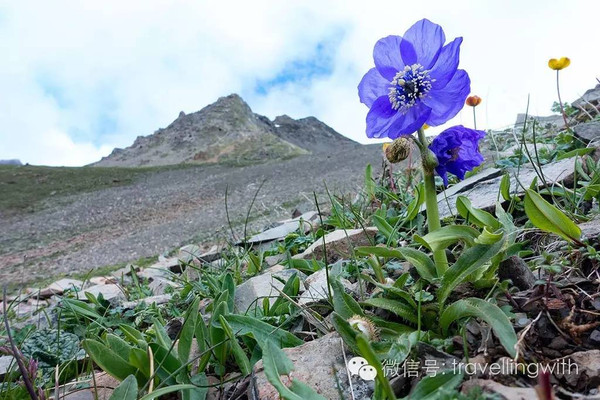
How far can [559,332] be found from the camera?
46.6 inches

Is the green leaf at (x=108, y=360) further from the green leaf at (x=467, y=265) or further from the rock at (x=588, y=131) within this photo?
Answer: the rock at (x=588, y=131)

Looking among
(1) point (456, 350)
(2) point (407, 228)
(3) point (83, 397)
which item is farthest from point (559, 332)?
(3) point (83, 397)

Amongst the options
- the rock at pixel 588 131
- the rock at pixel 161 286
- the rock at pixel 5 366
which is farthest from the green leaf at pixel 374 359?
the rock at pixel 588 131

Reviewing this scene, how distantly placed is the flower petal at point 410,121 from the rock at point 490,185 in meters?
0.77

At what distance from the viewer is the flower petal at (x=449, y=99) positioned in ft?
4.29

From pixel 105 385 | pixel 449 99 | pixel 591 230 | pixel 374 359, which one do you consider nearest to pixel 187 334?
pixel 105 385

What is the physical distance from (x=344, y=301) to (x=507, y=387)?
1.80ft

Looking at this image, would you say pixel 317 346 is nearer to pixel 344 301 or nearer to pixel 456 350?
pixel 344 301

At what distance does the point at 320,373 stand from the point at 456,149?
0.76m

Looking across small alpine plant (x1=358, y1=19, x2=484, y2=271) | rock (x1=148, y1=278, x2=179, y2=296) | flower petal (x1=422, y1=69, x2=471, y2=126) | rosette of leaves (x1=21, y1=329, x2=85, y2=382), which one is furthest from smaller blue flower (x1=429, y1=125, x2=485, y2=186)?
rock (x1=148, y1=278, x2=179, y2=296)

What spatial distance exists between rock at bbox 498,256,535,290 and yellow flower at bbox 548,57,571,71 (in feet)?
7.74

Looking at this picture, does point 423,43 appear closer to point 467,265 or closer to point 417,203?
point 467,265

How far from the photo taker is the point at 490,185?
2.52 m

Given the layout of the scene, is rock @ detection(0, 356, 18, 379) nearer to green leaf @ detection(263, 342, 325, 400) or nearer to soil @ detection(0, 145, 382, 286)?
green leaf @ detection(263, 342, 325, 400)
